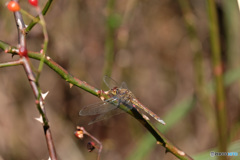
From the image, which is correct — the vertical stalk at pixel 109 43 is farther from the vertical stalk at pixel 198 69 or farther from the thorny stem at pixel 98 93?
the thorny stem at pixel 98 93

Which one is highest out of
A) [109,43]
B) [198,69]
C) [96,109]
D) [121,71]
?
[121,71]

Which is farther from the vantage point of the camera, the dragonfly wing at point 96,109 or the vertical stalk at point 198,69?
the vertical stalk at point 198,69

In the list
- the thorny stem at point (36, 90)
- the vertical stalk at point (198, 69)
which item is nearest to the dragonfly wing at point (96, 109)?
the thorny stem at point (36, 90)

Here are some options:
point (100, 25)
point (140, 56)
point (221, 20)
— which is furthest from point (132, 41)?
point (221, 20)

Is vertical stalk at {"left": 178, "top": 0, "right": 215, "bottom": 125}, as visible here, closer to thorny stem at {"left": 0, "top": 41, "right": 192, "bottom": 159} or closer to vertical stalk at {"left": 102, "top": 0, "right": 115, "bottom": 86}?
vertical stalk at {"left": 102, "top": 0, "right": 115, "bottom": 86}

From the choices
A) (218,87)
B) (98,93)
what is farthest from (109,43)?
(218,87)

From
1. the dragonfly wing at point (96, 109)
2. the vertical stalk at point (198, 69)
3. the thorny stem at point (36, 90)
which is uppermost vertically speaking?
the vertical stalk at point (198, 69)

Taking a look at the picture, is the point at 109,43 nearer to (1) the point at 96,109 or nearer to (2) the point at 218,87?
(1) the point at 96,109

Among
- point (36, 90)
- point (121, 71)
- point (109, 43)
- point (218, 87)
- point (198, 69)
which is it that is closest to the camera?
point (36, 90)

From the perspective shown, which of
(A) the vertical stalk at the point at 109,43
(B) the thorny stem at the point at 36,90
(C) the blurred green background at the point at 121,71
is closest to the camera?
(B) the thorny stem at the point at 36,90
